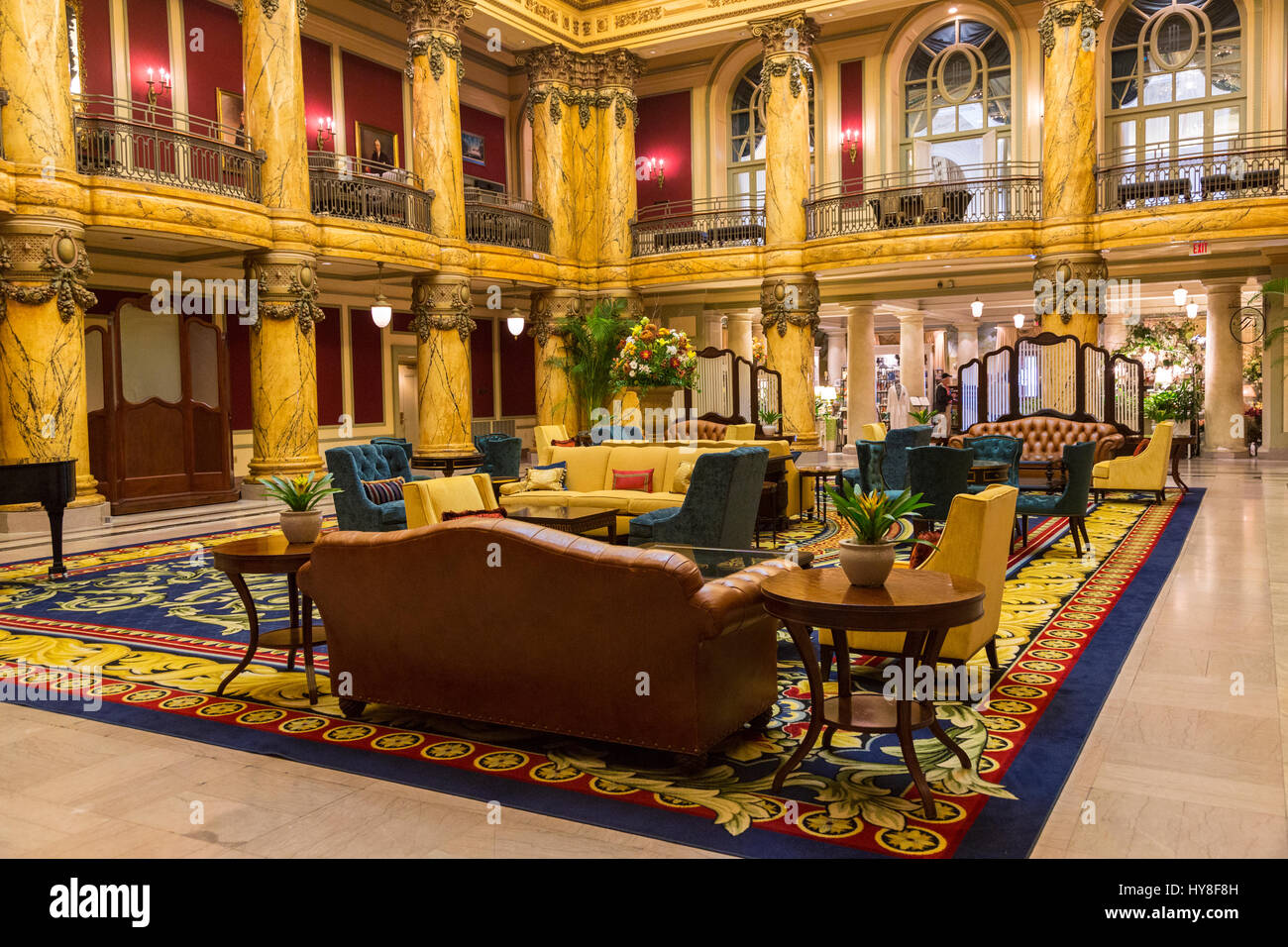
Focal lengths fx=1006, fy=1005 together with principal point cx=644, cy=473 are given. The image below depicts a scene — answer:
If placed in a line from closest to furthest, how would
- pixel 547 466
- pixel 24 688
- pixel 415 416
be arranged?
pixel 24 688 < pixel 547 466 < pixel 415 416

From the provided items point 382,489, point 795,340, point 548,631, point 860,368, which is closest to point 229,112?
point 382,489

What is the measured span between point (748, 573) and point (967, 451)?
15.4 feet

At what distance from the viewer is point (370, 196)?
14.5 meters

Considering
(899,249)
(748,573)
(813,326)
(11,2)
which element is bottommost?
(748,573)

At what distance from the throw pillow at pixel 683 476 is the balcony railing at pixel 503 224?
8696 mm

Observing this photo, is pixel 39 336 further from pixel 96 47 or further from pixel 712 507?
pixel 712 507

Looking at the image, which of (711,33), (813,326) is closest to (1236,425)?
(813,326)

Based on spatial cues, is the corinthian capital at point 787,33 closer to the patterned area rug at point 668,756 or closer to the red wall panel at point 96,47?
the red wall panel at point 96,47

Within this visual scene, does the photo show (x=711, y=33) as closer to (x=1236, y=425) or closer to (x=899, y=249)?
(x=899, y=249)

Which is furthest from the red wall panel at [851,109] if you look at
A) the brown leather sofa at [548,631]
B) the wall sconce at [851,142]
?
the brown leather sofa at [548,631]

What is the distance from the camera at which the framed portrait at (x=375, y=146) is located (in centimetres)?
1712

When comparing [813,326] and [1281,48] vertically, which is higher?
[1281,48]

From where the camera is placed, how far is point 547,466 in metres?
9.73

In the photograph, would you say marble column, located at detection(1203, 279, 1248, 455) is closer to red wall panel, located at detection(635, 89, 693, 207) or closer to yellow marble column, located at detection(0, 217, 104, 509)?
red wall panel, located at detection(635, 89, 693, 207)
